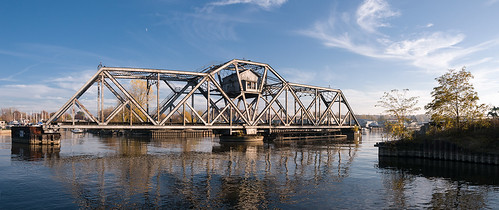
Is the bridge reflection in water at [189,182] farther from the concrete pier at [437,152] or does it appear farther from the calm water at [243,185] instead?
the concrete pier at [437,152]

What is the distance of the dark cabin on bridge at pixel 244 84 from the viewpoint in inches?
3307

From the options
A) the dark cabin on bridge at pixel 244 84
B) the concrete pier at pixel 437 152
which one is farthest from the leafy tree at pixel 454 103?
the dark cabin on bridge at pixel 244 84

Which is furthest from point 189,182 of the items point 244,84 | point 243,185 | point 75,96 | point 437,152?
point 244,84

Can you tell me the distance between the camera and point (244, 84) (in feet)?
279

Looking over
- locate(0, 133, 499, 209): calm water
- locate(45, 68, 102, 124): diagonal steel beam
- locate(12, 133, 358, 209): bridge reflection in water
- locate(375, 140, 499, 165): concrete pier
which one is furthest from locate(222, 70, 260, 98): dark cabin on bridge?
locate(0, 133, 499, 209): calm water

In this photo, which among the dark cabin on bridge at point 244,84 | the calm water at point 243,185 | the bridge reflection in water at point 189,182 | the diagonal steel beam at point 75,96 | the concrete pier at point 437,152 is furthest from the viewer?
the dark cabin on bridge at point 244,84

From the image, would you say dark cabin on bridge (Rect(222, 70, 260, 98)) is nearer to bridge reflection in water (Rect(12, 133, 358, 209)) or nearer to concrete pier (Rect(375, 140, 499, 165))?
concrete pier (Rect(375, 140, 499, 165))

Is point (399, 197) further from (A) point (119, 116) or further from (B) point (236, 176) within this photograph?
(A) point (119, 116)

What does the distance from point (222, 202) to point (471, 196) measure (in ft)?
61.4

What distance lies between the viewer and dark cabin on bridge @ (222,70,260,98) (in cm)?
8400

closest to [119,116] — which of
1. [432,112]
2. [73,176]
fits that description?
[73,176]

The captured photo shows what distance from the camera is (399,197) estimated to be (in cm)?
2233

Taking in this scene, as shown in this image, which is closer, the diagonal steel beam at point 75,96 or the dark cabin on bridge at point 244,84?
the diagonal steel beam at point 75,96

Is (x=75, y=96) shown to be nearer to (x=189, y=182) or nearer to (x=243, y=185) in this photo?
(x=189, y=182)
